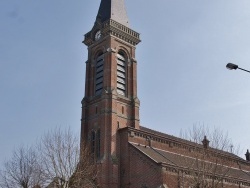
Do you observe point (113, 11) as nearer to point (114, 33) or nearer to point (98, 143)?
point (114, 33)

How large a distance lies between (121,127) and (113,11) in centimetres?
1560

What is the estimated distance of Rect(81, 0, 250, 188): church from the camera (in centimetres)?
3700

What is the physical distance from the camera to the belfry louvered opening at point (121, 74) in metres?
44.8

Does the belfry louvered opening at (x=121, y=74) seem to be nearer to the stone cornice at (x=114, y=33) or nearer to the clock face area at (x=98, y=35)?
the stone cornice at (x=114, y=33)

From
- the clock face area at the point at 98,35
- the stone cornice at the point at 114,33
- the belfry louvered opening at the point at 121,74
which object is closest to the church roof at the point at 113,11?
the stone cornice at the point at 114,33

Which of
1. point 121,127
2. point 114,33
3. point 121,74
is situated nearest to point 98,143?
point 121,127

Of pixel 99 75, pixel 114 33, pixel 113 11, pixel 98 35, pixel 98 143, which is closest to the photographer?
pixel 98 143

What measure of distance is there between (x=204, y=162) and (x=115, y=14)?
27145 mm

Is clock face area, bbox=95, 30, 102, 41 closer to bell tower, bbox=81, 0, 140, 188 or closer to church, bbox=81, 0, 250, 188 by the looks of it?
church, bbox=81, 0, 250, 188

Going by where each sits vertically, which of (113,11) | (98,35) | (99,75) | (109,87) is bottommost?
(109,87)

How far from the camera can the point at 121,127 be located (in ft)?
139

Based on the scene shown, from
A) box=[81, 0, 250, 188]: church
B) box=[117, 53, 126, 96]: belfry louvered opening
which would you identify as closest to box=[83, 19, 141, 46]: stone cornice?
box=[81, 0, 250, 188]: church

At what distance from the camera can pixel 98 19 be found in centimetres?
4816

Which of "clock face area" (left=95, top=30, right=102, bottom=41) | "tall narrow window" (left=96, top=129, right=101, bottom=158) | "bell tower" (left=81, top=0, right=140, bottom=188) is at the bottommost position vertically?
"tall narrow window" (left=96, top=129, right=101, bottom=158)
